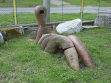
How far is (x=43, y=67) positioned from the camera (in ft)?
11.5

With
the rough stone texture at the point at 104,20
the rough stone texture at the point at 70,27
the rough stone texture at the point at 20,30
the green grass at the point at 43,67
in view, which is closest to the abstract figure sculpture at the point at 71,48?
the green grass at the point at 43,67

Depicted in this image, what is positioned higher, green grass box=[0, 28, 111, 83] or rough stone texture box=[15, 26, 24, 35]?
rough stone texture box=[15, 26, 24, 35]

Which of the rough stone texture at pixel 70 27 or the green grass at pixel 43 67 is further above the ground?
the rough stone texture at pixel 70 27

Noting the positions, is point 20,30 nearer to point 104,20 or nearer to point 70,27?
point 70,27

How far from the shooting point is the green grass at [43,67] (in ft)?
9.89

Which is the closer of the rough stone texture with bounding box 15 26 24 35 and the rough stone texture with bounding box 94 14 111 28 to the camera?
the rough stone texture with bounding box 15 26 24 35

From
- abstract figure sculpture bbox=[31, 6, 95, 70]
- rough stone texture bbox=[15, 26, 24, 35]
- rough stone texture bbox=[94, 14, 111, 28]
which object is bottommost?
abstract figure sculpture bbox=[31, 6, 95, 70]

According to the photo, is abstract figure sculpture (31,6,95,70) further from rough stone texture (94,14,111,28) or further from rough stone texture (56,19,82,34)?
rough stone texture (94,14,111,28)

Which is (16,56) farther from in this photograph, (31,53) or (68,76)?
(68,76)

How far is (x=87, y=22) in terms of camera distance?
8.29m

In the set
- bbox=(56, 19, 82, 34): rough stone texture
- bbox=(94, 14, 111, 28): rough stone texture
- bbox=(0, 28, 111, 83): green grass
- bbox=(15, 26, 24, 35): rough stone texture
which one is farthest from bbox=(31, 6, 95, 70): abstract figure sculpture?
bbox=(94, 14, 111, 28): rough stone texture

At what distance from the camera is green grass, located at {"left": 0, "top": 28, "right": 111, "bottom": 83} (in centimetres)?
302

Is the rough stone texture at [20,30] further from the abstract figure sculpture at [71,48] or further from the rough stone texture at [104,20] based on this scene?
the rough stone texture at [104,20]

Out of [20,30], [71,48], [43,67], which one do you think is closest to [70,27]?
[20,30]
